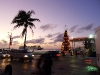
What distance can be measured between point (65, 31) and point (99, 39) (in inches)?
1459

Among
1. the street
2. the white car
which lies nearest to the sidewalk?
the street

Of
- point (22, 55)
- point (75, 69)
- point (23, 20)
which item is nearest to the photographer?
point (75, 69)

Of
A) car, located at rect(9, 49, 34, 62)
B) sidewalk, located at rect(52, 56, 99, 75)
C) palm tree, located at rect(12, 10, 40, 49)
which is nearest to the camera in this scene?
sidewalk, located at rect(52, 56, 99, 75)

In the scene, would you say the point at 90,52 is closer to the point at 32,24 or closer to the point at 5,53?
the point at 32,24

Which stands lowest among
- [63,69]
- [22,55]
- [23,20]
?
[63,69]

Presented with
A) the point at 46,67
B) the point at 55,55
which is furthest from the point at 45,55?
the point at 55,55

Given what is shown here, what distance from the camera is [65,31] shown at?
49.8 m

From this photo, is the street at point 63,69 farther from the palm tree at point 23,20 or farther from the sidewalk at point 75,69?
the palm tree at point 23,20

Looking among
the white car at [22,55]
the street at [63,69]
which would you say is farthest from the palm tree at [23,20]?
the street at [63,69]

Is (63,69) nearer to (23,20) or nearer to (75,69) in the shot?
(75,69)

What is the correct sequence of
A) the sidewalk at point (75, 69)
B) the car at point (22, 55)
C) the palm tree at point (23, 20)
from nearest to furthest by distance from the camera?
the sidewalk at point (75, 69)
the car at point (22, 55)
the palm tree at point (23, 20)

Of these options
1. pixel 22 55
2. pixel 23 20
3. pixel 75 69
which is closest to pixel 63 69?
pixel 75 69

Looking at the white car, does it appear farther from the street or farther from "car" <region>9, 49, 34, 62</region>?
the street

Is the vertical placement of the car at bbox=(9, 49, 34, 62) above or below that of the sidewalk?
above
